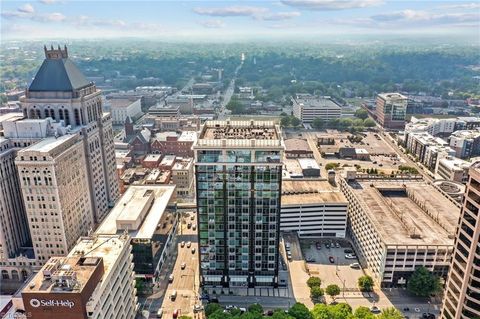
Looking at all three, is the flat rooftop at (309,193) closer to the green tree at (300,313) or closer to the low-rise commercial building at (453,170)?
the green tree at (300,313)

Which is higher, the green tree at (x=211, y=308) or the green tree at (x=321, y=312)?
the green tree at (x=321, y=312)

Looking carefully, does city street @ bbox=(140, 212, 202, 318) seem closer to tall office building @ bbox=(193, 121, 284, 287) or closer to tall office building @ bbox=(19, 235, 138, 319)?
tall office building @ bbox=(193, 121, 284, 287)

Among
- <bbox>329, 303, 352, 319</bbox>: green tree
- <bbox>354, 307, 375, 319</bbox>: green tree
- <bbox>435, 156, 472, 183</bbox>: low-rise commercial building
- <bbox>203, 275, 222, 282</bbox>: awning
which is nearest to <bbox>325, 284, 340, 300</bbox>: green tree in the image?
<bbox>329, 303, 352, 319</bbox>: green tree

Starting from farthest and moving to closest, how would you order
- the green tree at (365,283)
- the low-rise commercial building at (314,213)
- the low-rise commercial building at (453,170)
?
the low-rise commercial building at (453,170) → the low-rise commercial building at (314,213) → the green tree at (365,283)

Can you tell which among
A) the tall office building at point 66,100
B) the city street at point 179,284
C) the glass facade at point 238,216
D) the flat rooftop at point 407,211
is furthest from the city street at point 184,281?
the flat rooftop at point 407,211

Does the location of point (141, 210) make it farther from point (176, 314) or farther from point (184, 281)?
point (176, 314)

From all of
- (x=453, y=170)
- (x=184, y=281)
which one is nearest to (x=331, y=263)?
(x=184, y=281)

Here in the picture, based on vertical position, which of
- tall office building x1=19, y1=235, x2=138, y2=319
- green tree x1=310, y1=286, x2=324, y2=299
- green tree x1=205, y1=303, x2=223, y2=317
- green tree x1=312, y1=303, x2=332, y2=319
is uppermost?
tall office building x1=19, y1=235, x2=138, y2=319
